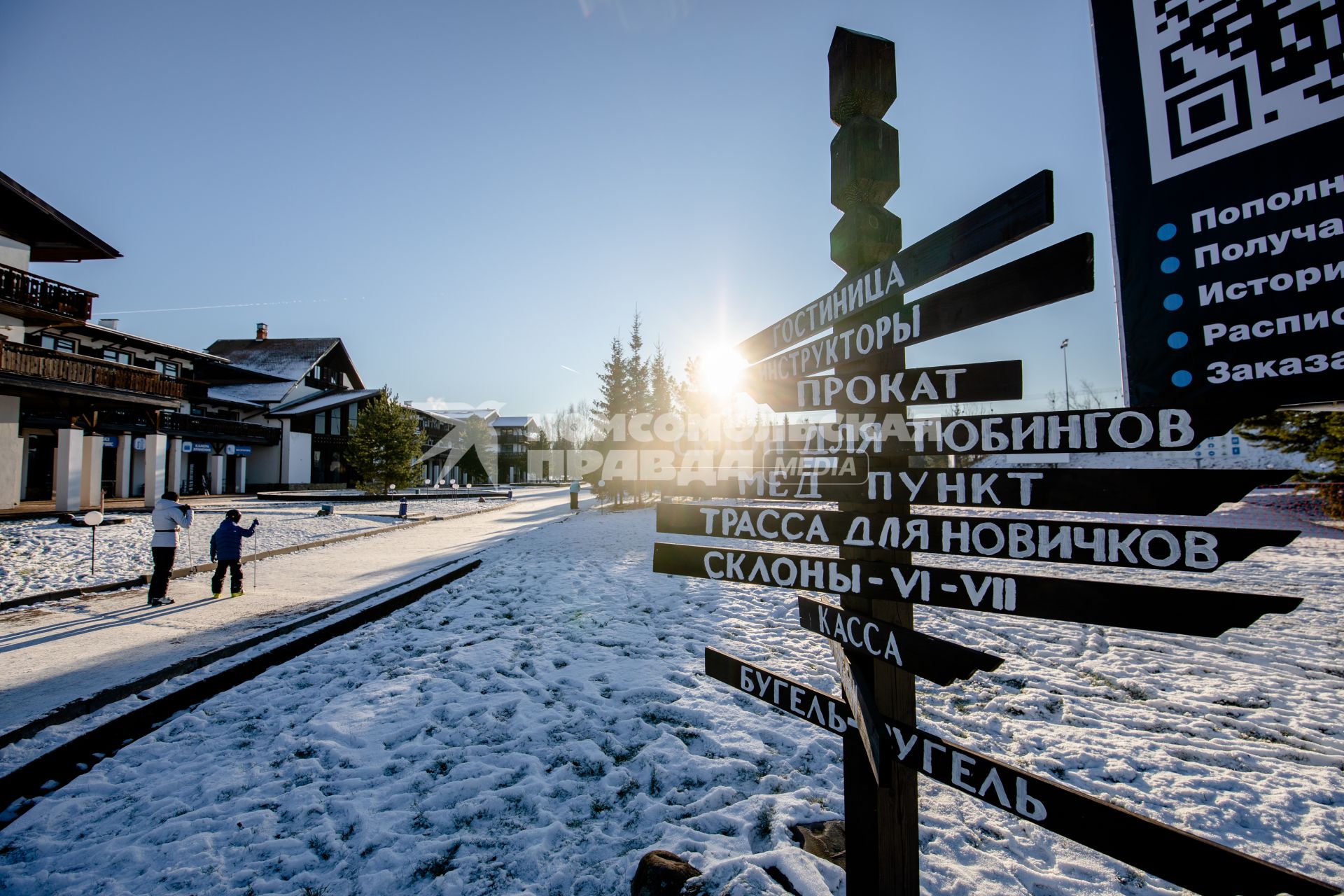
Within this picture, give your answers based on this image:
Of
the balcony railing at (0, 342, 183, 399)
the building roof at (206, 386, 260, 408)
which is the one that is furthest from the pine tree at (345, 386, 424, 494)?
the building roof at (206, 386, 260, 408)

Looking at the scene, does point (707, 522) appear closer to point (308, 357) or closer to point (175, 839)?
point (175, 839)

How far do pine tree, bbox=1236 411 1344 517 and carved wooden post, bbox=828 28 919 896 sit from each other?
606 inches

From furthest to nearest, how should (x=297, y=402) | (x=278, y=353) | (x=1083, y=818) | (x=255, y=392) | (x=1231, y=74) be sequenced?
(x=278, y=353), (x=297, y=402), (x=255, y=392), (x=1231, y=74), (x=1083, y=818)

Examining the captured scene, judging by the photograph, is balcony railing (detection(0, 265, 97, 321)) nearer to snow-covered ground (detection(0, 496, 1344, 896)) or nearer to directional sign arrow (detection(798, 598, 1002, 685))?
snow-covered ground (detection(0, 496, 1344, 896))

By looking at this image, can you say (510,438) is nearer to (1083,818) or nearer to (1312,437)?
(1312,437)

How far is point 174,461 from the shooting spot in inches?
1186

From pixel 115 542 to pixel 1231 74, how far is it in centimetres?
2090

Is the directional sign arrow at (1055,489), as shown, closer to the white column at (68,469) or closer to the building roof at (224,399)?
the white column at (68,469)

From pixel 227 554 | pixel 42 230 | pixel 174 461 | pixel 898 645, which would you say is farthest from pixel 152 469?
pixel 898 645

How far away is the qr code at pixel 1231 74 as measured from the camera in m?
2.60

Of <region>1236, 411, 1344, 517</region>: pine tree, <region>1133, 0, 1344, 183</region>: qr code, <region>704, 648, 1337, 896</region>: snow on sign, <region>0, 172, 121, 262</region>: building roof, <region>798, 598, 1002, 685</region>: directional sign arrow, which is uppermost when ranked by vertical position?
<region>0, 172, 121, 262</region>: building roof

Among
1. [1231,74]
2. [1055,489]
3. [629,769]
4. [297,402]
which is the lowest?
[629,769]

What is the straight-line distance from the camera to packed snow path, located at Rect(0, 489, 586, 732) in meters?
5.27

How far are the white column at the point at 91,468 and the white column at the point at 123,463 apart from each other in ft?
30.1
